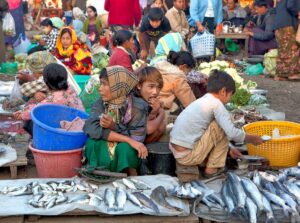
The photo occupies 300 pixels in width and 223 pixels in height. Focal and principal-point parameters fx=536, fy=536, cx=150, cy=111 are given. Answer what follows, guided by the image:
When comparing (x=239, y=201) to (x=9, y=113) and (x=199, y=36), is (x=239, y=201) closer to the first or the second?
(x=9, y=113)

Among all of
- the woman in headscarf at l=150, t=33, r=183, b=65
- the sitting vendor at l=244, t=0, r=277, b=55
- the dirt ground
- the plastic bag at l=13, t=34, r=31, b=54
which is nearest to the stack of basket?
the woman in headscarf at l=150, t=33, r=183, b=65

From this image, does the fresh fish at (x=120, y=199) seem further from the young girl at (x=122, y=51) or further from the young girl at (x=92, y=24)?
the young girl at (x=92, y=24)

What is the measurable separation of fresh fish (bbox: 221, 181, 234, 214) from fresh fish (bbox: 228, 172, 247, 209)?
0.05 m

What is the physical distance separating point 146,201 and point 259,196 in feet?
2.99

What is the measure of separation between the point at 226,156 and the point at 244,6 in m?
12.2

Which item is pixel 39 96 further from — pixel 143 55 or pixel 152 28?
pixel 152 28

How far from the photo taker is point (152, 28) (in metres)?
9.86

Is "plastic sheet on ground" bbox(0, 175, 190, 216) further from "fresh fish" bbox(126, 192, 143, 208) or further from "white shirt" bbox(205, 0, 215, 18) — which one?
"white shirt" bbox(205, 0, 215, 18)

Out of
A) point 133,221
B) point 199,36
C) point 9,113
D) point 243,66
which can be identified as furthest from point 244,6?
point 133,221

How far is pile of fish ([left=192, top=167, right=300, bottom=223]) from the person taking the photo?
4.18 metres

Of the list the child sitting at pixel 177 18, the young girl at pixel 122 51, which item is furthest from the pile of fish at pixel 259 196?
the child sitting at pixel 177 18

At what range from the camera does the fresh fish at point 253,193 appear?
13.9 feet

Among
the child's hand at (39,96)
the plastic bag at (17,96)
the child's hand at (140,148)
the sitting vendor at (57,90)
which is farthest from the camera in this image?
the plastic bag at (17,96)

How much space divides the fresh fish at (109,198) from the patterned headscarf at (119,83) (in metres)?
0.91
